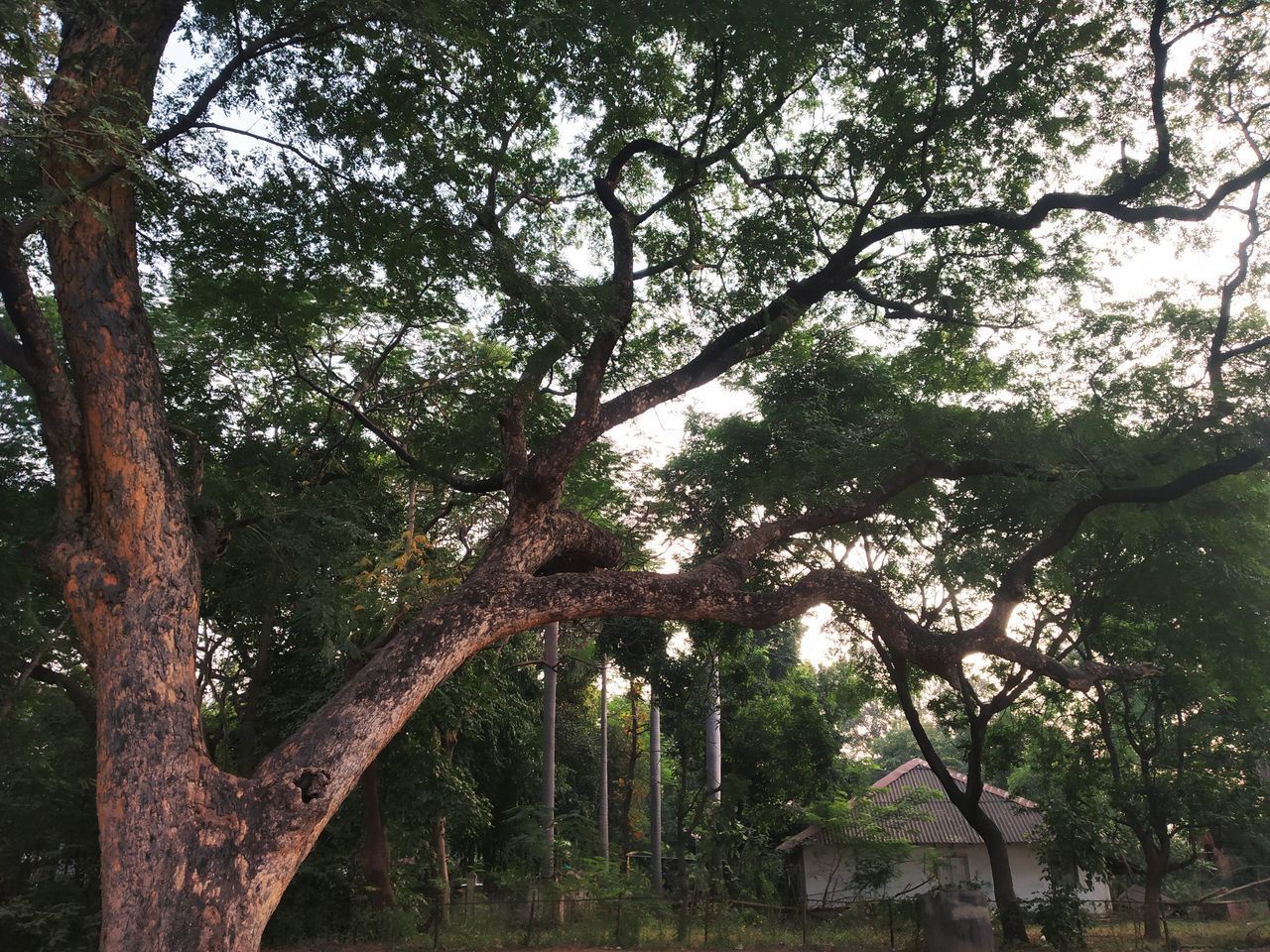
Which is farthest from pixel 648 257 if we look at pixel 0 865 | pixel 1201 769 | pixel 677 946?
pixel 0 865

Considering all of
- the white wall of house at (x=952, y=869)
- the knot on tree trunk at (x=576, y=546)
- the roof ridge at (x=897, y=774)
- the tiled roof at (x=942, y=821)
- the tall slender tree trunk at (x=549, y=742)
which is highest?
the knot on tree trunk at (x=576, y=546)

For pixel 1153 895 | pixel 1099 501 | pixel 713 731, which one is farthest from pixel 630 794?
pixel 1099 501

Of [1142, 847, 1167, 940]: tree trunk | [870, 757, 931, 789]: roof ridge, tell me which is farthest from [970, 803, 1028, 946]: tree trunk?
[870, 757, 931, 789]: roof ridge

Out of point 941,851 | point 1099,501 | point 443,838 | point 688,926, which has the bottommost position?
point 941,851

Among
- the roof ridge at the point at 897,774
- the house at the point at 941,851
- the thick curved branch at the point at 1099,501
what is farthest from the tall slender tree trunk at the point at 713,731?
the roof ridge at the point at 897,774

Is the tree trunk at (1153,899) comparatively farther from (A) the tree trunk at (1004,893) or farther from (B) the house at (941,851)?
(B) the house at (941,851)

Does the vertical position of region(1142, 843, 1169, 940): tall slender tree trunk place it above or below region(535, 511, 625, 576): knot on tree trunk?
below

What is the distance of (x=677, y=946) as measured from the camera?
10.7 meters

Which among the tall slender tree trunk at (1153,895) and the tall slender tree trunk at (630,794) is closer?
the tall slender tree trunk at (1153,895)

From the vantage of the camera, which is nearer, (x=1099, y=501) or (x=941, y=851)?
(x=1099, y=501)

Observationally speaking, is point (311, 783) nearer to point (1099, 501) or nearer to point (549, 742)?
point (1099, 501)

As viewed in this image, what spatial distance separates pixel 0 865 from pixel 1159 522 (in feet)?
56.5

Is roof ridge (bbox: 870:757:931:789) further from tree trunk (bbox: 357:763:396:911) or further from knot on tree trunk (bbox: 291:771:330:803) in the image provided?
knot on tree trunk (bbox: 291:771:330:803)

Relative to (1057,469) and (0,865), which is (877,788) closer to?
(1057,469)
